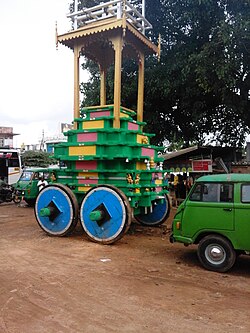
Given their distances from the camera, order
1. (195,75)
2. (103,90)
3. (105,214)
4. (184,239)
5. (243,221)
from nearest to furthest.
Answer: (243,221), (184,239), (105,214), (103,90), (195,75)

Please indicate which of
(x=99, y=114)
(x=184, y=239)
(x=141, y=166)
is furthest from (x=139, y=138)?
(x=184, y=239)

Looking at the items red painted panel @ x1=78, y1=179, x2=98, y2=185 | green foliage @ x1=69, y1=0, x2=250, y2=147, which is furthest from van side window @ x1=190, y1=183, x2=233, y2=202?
green foliage @ x1=69, y1=0, x2=250, y2=147

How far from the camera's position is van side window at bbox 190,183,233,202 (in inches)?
257

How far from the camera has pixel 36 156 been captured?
138 feet

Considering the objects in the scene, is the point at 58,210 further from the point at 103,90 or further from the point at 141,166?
the point at 103,90

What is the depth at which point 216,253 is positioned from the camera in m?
6.47

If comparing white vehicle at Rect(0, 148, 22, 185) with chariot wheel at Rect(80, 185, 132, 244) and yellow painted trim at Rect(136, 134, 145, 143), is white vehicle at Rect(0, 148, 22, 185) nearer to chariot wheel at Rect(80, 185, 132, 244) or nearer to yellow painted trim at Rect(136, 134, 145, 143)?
yellow painted trim at Rect(136, 134, 145, 143)

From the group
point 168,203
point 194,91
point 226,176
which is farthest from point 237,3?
point 226,176

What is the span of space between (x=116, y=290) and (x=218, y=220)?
2.38m

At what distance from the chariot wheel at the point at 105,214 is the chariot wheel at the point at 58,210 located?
0.39m

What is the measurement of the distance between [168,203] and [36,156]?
3358 centimetres

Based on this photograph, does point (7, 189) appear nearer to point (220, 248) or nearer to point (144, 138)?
point (144, 138)

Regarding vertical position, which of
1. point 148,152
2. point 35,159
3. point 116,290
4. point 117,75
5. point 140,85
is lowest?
point 116,290

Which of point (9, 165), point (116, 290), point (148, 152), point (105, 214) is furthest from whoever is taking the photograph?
point (9, 165)
